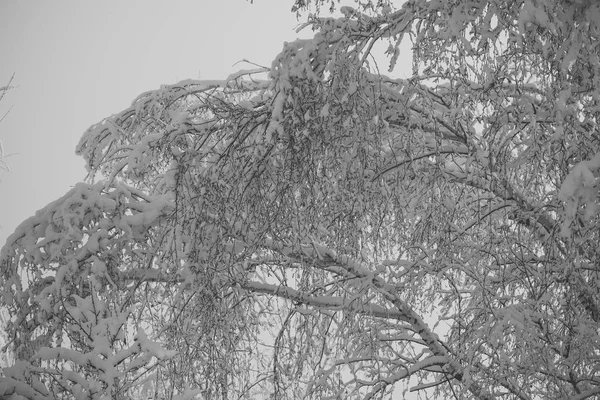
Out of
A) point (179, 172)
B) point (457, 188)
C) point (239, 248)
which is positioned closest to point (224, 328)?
point (239, 248)

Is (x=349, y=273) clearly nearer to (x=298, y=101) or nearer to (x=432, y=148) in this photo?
(x=432, y=148)

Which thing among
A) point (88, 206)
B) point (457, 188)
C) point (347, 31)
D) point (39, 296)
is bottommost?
point (39, 296)

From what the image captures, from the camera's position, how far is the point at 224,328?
3.61 metres

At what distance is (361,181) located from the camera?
3270 millimetres

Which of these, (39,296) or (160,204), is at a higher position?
(160,204)

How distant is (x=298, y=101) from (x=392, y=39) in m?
0.68

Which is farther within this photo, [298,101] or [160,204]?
[160,204]

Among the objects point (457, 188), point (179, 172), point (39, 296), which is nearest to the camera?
point (179, 172)

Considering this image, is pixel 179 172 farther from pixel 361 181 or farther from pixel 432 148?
pixel 432 148

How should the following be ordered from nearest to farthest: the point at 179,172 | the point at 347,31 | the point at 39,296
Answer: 1. the point at 347,31
2. the point at 179,172
3. the point at 39,296

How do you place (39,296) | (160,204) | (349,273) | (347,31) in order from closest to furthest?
1. (347,31)
2. (39,296)
3. (160,204)
4. (349,273)

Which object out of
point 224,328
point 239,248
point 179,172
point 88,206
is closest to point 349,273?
point 239,248

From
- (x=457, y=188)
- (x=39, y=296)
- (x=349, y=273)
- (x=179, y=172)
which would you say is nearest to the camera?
(x=179, y=172)

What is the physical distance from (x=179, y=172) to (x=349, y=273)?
1808mm
